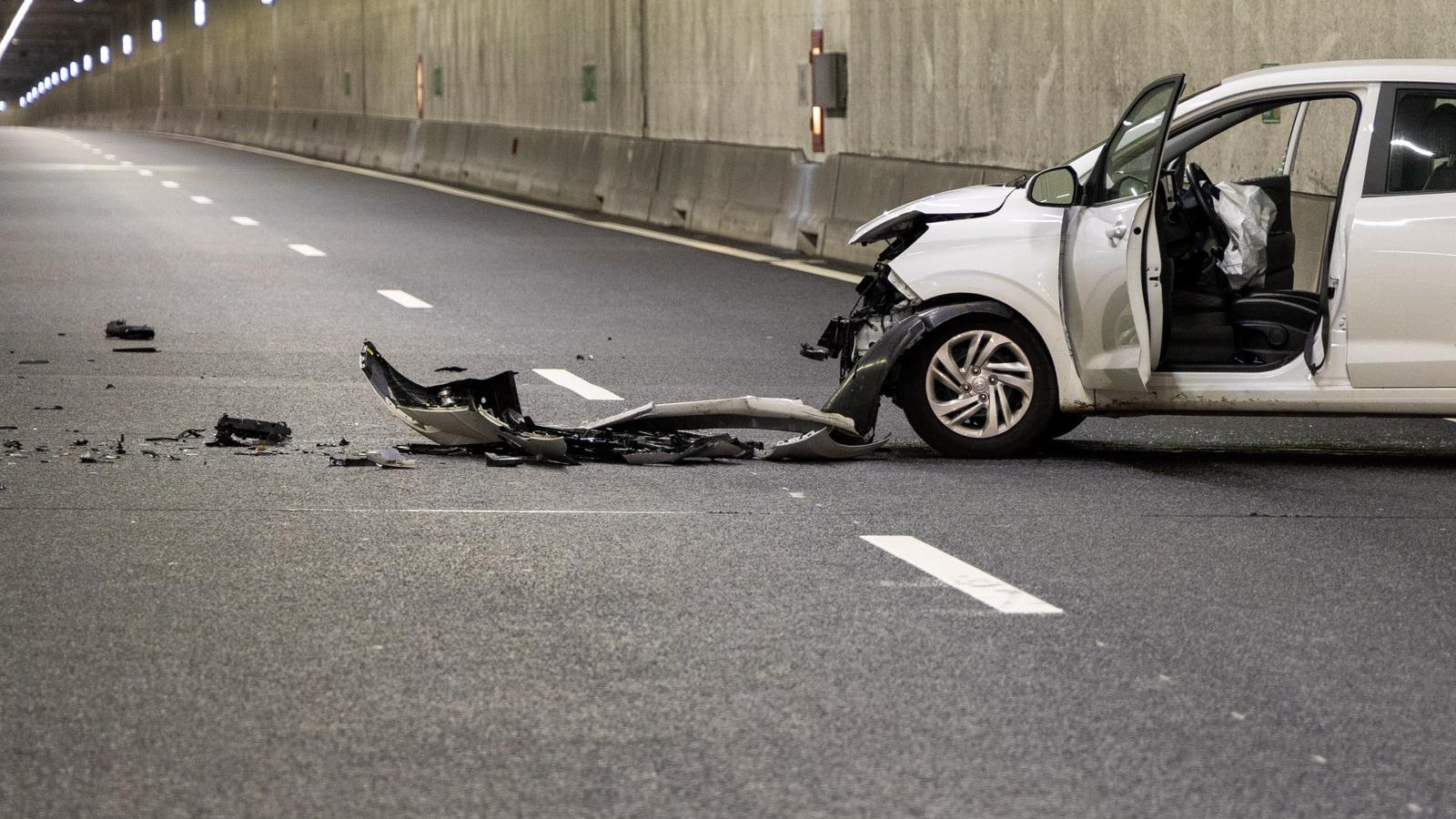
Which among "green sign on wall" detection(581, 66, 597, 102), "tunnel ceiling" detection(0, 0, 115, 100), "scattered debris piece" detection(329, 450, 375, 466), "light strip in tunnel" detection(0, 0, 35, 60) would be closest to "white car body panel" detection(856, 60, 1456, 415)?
"scattered debris piece" detection(329, 450, 375, 466)

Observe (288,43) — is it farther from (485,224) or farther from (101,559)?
(101,559)

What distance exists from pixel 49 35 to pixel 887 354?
122440 mm

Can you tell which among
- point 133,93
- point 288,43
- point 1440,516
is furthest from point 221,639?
point 133,93

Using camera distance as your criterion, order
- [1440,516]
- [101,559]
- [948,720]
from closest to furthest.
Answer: [948,720] < [101,559] < [1440,516]

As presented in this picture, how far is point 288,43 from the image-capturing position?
55.4 metres

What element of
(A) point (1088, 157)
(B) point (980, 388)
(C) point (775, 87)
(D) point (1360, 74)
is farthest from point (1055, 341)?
(C) point (775, 87)

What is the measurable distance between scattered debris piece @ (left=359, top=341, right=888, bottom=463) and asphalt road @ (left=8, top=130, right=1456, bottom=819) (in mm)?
209

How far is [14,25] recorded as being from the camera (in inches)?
4360

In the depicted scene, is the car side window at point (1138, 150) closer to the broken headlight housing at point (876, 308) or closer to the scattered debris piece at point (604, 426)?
the broken headlight housing at point (876, 308)

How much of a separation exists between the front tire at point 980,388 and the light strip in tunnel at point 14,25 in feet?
296

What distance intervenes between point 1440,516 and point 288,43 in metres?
50.3

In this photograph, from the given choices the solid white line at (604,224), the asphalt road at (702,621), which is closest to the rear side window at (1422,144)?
the asphalt road at (702,621)

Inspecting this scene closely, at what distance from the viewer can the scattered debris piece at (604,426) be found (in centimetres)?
871

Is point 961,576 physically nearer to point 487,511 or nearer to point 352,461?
point 487,511
